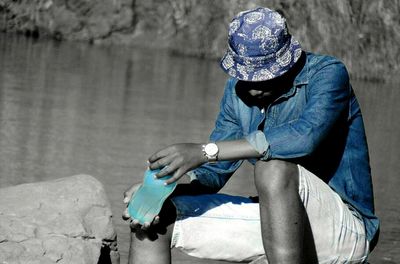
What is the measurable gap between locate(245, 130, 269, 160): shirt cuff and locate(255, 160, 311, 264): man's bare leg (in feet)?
0.11

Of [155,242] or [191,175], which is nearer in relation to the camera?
[155,242]

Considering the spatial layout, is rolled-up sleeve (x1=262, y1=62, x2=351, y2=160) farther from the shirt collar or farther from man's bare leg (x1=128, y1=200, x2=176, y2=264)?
man's bare leg (x1=128, y1=200, x2=176, y2=264)

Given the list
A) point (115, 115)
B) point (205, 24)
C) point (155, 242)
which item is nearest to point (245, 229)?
point (155, 242)

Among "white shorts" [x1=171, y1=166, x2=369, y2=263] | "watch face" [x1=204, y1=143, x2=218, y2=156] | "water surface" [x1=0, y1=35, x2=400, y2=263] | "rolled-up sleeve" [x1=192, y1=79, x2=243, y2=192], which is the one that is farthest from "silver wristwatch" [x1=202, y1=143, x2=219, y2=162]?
"water surface" [x1=0, y1=35, x2=400, y2=263]

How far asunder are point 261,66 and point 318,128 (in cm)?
26

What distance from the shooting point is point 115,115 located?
7.34m

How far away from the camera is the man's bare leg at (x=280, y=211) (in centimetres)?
317

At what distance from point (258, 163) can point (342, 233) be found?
378 millimetres

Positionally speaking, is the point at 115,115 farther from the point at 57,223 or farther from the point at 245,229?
the point at 245,229

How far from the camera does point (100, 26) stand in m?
11.5

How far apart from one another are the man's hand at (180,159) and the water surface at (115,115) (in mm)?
1034

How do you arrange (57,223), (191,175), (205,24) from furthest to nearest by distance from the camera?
1. (205,24)
2. (57,223)
3. (191,175)

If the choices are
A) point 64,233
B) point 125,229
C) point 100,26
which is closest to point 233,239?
point 64,233

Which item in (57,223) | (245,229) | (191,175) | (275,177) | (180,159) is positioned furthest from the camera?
(57,223)
